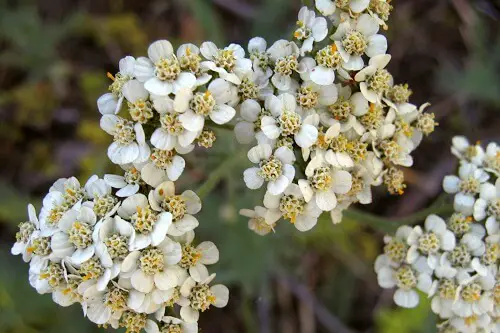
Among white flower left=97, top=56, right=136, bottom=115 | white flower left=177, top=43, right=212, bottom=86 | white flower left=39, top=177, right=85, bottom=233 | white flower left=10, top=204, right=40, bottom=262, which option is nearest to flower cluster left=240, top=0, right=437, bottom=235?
white flower left=177, top=43, right=212, bottom=86

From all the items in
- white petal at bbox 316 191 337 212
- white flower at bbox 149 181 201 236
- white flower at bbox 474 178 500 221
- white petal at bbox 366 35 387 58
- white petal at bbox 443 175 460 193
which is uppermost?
white petal at bbox 366 35 387 58

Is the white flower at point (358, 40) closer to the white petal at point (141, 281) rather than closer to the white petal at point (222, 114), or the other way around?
the white petal at point (222, 114)

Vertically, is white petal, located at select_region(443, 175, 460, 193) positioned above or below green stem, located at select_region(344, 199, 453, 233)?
above

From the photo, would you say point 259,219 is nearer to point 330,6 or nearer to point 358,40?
point 358,40

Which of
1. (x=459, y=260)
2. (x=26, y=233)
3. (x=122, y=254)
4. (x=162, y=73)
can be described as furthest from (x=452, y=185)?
(x=26, y=233)

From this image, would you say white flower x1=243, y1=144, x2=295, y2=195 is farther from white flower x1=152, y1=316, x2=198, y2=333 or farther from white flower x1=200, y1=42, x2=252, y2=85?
white flower x1=152, y1=316, x2=198, y2=333

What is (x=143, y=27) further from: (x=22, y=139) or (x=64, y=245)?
(x=64, y=245)
